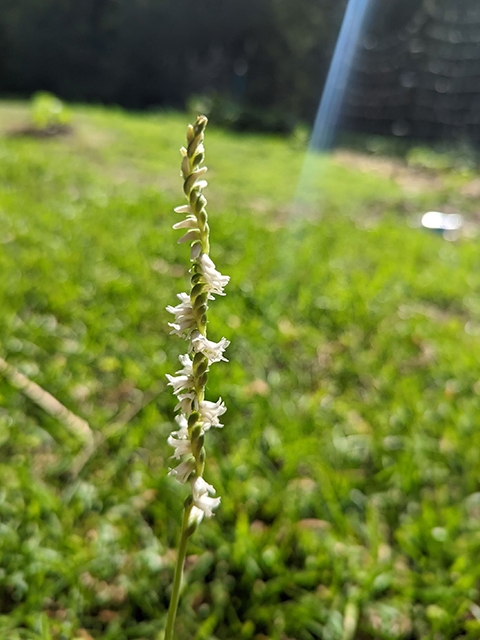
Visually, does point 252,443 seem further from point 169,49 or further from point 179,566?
point 169,49

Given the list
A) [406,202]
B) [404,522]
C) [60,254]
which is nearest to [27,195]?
[60,254]

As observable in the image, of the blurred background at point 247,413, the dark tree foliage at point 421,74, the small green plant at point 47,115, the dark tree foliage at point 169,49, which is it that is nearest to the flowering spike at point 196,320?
the blurred background at point 247,413

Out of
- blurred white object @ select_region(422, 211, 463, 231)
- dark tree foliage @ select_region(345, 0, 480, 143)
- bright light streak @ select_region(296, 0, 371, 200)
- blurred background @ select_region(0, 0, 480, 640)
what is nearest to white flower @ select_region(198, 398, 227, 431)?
blurred background @ select_region(0, 0, 480, 640)

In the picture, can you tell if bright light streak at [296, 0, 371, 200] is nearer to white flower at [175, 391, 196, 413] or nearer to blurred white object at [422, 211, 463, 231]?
blurred white object at [422, 211, 463, 231]

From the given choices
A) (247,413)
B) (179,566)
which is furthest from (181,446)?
(247,413)

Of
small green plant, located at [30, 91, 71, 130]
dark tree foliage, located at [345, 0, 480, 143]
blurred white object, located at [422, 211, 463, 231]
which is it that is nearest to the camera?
blurred white object, located at [422, 211, 463, 231]

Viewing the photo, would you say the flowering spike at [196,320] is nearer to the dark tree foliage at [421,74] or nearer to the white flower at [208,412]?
the white flower at [208,412]
